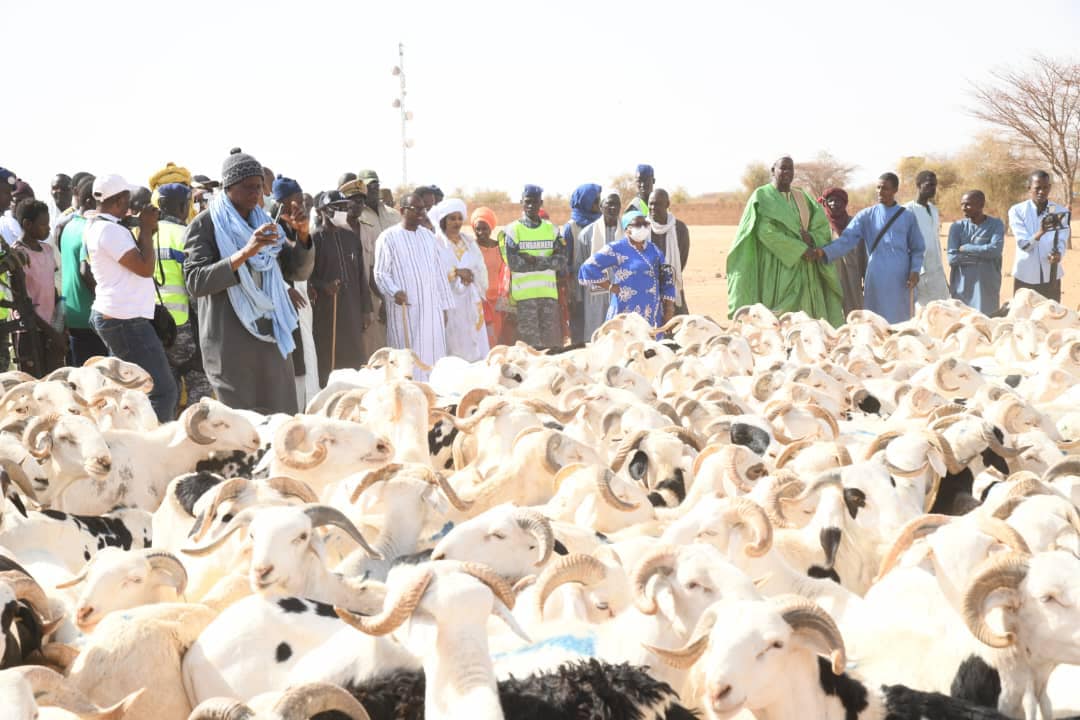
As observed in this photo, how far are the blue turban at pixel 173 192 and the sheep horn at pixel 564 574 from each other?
727 cm

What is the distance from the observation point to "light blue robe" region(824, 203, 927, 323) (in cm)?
1338

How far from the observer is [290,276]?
8312 mm

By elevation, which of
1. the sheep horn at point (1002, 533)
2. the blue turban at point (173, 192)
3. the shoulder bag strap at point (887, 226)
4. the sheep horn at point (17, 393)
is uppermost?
the blue turban at point (173, 192)

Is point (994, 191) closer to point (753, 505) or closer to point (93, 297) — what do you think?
point (93, 297)

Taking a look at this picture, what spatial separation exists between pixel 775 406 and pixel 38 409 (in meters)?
4.47

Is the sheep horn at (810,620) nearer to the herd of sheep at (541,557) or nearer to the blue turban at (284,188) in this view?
the herd of sheep at (541,557)

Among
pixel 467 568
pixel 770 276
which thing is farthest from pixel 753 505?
pixel 770 276

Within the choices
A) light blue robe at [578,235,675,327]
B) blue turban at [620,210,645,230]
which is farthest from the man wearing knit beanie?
blue turban at [620,210,645,230]

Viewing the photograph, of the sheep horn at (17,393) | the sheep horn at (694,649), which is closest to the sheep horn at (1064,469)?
the sheep horn at (694,649)

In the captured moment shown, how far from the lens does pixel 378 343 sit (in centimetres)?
1220

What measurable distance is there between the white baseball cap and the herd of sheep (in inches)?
45.4

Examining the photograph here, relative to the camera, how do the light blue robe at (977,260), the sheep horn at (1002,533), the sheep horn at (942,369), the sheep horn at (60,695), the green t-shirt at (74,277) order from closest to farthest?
the sheep horn at (60,695) < the sheep horn at (1002,533) < the sheep horn at (942,369) < the green t-shirt at (74,277) < the light blue robe at (977,260)

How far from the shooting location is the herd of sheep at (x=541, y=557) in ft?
11.0

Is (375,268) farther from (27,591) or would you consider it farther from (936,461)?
(27,591)
